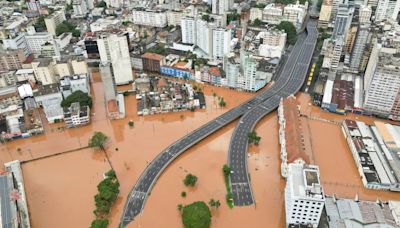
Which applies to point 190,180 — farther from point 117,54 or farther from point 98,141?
point 117,54

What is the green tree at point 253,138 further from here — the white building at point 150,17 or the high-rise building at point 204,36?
the white building at point 150,17

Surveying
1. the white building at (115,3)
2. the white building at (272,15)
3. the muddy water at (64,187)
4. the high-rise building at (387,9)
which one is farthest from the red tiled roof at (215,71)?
the white building at (115,3)

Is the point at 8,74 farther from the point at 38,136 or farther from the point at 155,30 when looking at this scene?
the point at 155,30

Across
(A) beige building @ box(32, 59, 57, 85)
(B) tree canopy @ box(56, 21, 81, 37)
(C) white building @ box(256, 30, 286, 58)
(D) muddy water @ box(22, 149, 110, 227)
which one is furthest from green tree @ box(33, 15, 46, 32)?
(C) white building @ box(256, 30, 286, 58)

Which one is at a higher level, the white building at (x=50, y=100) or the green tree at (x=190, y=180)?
the white building at (x=50, y=100)

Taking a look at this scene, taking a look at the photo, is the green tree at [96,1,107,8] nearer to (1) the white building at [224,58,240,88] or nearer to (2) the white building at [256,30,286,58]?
(2) the white building at [256,30,286,58]

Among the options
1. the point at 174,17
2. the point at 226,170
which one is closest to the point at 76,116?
the point at 226,170
